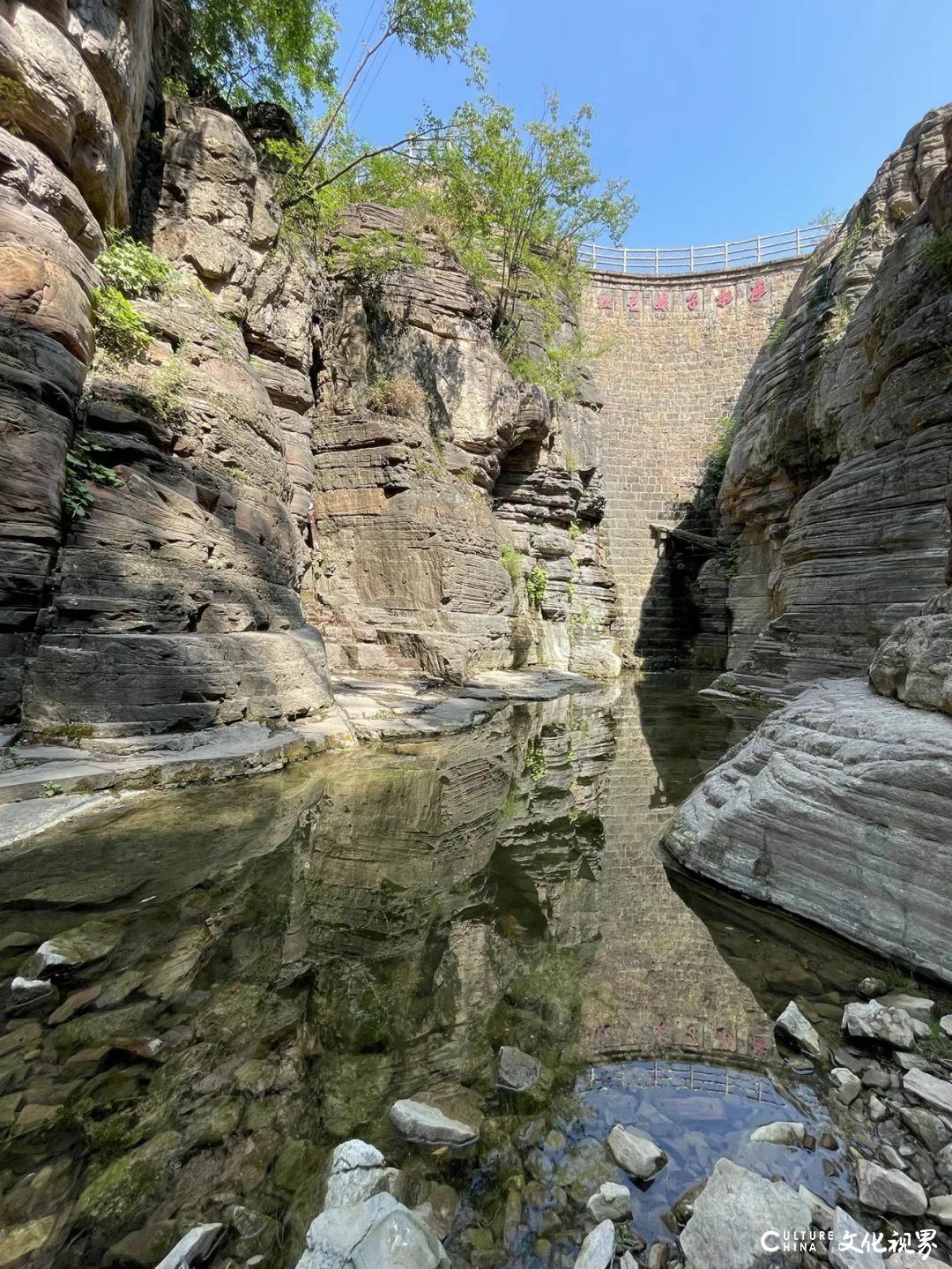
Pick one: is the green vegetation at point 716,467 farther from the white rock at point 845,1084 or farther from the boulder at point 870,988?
the white rock at point 845,1084

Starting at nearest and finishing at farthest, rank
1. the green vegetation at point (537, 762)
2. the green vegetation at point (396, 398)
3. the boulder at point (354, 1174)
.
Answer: the boulder at point (354, 1174) < the green vegetation at point (537, 762) < the green vegetation at point (396, 398)

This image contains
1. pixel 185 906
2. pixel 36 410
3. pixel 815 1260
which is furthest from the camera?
pixel 36 410

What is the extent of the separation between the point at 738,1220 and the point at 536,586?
15.1 m

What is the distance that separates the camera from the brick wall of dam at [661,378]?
21969mm

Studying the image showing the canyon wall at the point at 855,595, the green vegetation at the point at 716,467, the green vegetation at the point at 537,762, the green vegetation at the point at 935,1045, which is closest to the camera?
the green vegetation at the point at 935,1045

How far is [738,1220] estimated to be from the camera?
1.23 m

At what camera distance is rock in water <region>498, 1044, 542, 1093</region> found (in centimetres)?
177

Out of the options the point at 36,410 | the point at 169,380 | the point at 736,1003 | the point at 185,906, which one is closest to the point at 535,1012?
the point at 736,1003

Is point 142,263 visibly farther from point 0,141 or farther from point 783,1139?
point 783,1139

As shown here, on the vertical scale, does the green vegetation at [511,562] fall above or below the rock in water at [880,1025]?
above

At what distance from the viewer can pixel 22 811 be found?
354 centimetres

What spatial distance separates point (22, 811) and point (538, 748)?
5.12m

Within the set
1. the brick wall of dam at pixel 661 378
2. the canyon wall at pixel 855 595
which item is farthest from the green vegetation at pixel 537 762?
the brick wall of dam at pixel 661 378

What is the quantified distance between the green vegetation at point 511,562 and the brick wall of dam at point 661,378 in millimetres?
7990
